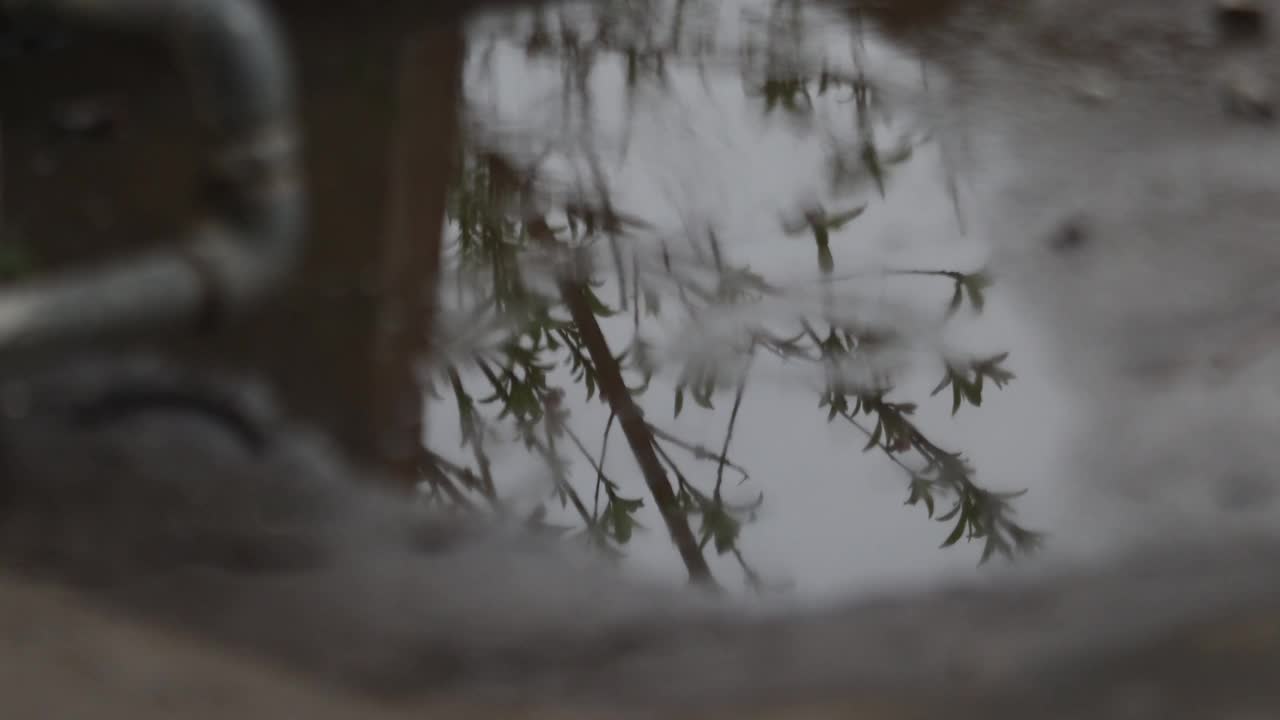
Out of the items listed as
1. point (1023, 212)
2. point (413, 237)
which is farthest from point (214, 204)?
point (1023, 212)

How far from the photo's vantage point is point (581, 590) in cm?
145

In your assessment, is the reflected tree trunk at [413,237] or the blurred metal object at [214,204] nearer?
the blurred metal object at [214,204]

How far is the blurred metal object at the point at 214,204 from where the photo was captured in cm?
139

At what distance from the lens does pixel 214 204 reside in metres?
1.50

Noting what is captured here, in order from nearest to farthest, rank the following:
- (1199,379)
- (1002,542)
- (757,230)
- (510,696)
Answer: (510,696) < (1002,542) < (1199,379) < (757,230)

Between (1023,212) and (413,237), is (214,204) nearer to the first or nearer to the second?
(413,237)

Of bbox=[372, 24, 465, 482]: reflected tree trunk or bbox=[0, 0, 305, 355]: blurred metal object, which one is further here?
bbox=[372, 24, 465, 482]: reflected tree trunk

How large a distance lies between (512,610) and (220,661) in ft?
0.94

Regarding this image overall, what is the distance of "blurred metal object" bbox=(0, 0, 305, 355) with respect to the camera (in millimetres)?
1391

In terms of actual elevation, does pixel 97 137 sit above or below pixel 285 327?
above

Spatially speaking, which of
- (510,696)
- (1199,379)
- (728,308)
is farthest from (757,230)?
(510,696)

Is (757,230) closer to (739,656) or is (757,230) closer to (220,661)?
(739,656)

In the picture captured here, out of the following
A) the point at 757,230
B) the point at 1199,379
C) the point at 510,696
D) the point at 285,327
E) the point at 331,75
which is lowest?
the point at 510,696

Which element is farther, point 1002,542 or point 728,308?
point 728,308
